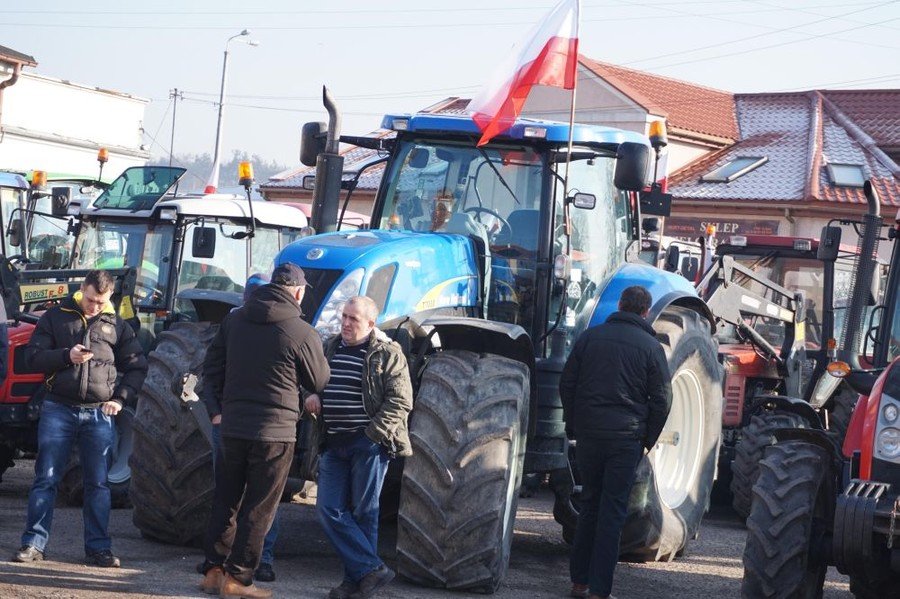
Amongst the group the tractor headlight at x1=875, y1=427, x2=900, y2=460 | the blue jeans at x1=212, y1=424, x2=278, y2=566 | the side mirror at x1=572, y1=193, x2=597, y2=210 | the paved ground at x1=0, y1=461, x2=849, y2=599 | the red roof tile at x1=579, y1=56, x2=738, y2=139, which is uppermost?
the red roof tile at x1=579, y1=56, x2=738, y2=139

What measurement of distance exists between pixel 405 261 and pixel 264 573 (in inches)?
77.8

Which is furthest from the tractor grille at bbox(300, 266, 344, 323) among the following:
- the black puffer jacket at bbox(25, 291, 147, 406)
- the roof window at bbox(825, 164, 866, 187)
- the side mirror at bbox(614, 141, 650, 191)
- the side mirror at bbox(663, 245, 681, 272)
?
the roof window at bbox(825, 164, 866, 187)

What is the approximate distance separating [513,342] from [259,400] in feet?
5.41

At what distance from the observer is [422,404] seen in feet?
25.1

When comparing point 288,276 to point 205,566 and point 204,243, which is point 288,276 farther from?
point 204,243

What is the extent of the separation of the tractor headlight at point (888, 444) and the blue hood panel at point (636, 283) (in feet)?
8.21

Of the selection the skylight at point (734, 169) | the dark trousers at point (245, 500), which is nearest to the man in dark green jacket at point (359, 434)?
the dark trousers at point (245, 500)

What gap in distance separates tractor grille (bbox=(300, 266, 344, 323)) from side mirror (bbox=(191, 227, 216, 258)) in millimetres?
4592

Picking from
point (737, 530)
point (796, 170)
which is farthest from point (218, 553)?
point (796, 170)

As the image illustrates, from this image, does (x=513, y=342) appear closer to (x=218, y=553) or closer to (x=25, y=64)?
(x=218, y=553)

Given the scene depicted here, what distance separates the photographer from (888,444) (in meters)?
6.74

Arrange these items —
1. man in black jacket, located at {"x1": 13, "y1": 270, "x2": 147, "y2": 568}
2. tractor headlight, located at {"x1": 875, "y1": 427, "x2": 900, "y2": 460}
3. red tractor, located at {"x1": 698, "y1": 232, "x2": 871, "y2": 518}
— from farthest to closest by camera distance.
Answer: red tractor, located at {"x1": 698, "y1": 232, "x2": 871, "y2": 518} → man in black jacket, located at {"x1": 13, "y1": 270, "x2": 147, "y2": 568} → tractor headlight, located at {"x1": 875, "y1": 427, "x2": 900, "y2": 460}

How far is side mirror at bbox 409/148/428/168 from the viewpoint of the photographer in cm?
931

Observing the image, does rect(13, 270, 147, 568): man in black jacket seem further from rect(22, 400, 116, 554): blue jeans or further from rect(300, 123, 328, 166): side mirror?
rect(300, 123, 328, 166): side mirror
